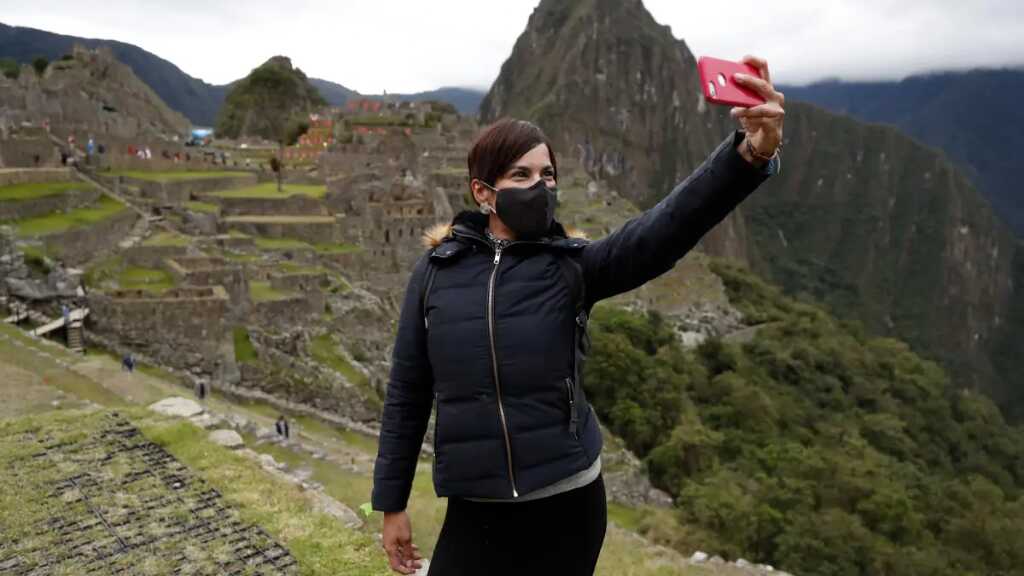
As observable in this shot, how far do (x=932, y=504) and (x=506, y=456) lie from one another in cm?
3175

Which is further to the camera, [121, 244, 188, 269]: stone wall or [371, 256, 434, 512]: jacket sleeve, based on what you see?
[121, 244, 188, 269]: stone wall

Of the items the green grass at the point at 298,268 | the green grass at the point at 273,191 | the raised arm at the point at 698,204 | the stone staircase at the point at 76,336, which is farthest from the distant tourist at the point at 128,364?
the green grass at the point at 273,191

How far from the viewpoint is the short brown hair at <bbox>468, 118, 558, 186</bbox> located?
8.52ft

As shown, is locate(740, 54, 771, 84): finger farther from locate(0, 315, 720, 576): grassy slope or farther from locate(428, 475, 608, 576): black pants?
locate(0, 315, 720, 576): grassy slope

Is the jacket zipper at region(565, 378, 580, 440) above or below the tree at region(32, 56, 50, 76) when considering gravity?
below

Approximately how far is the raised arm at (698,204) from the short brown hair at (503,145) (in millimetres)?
433

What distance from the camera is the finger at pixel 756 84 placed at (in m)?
2.11

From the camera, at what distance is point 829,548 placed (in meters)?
19.2

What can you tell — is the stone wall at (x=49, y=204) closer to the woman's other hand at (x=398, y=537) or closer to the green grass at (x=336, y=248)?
the green grass at (x=336, y=248)

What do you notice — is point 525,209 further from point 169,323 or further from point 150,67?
point 150,67

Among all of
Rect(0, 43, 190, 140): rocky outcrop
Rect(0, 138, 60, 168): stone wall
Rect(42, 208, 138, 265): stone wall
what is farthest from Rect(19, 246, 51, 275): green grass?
Rect(0, 43, 190, 140): rocky outcrop

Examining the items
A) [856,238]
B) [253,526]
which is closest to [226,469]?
[253,526]

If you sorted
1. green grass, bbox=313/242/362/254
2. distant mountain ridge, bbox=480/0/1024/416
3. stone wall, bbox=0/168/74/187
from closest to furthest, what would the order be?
stone wall, bbox=0/168/74/187 → green grass, bbox=313/242/362/254 → distant mountain ridge, bbox=480/0/1024/416

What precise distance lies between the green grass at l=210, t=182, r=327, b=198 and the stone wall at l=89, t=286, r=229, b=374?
13.6 m
